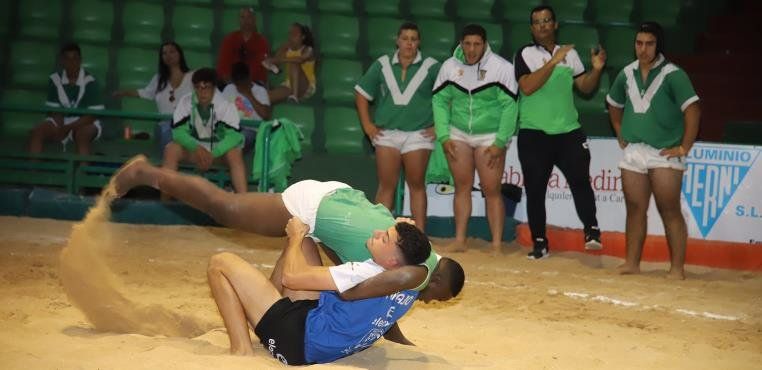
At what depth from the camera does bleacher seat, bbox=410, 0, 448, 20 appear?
1523 cm

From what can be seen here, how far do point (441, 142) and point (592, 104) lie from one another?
140 inches

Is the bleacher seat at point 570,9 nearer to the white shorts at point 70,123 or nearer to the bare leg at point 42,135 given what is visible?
the white shorts at point 70,123

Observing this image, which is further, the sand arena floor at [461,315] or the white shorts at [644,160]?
the white shorts at [644,160]

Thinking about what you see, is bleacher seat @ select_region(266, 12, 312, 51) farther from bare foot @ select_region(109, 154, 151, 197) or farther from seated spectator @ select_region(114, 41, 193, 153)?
bare foot @ select_region(109, 154, 151, 197)

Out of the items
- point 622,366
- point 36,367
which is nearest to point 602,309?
point 622,366

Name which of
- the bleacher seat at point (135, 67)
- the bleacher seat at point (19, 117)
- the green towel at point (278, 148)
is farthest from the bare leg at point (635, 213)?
→ the bleacher seat at point (19, 117)

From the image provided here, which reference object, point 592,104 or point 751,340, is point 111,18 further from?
point 751,340

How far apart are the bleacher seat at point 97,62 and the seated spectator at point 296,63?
2.06 m

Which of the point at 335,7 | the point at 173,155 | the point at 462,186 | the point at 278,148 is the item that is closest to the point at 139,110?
the point at 173,155

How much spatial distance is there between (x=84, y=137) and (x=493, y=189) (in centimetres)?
450

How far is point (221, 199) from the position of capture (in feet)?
23.3

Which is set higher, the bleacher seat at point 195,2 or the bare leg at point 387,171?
the bleacher seat at point 195,2

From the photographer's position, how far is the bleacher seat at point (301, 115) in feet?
43.8

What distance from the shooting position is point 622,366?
22.5 ft
